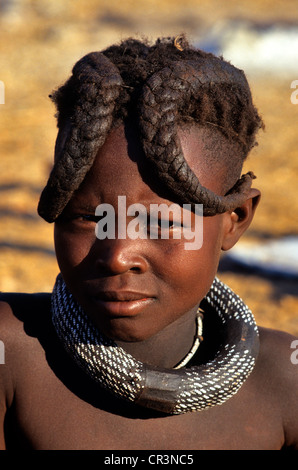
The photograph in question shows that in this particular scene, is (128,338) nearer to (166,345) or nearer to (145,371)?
(145,371)

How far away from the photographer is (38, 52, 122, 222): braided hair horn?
205 cm

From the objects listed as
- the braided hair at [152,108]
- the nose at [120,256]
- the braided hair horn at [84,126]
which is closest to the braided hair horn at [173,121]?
the braided hair at [152,108]

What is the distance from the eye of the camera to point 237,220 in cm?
246

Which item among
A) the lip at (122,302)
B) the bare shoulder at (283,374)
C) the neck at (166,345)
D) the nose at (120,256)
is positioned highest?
the nose at (120,256)

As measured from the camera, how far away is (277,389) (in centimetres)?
259

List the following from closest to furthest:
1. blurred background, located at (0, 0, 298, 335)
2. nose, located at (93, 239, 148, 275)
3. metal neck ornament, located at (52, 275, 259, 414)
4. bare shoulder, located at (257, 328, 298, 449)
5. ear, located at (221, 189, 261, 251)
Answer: nose, located at (93, 239, 148, 275)
metal neck ornament, located at (52, 275, 259, 414)
ear, located at (221, 189, 261, 251)
bare shoulder, located at (257, 328, 298, 449)
blurred background, located at (0, 0, 298, 335)

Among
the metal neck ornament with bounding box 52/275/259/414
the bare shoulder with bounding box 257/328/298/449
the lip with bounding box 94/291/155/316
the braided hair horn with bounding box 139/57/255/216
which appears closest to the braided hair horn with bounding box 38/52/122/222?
the braided hair horn with bounding box 139/57/255/216

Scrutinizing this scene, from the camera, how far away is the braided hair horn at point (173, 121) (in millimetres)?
2023

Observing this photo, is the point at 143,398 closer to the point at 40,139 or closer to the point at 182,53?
the point at 182,53

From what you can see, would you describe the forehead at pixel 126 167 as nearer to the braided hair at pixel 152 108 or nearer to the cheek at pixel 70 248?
the braided hair at pixel 152 108

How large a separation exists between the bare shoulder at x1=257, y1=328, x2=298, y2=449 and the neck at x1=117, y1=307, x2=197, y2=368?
0.33 m

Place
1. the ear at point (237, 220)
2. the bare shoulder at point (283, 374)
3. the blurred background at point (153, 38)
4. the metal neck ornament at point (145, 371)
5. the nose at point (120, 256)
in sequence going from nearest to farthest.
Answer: the nose at point (120, 256)
the metal neck ornament at point (145, 371)
the ear at point (237, 220)
the bare shoulder at point (283, 374)
the blurred background at point (153, 38)

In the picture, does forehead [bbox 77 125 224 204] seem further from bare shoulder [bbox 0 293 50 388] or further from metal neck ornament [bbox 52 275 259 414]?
bare shoulder [bbox 0 293 50 388]

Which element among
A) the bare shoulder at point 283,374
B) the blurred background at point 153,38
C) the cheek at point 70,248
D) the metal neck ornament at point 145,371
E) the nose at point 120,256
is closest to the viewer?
the nose at point 120,256
